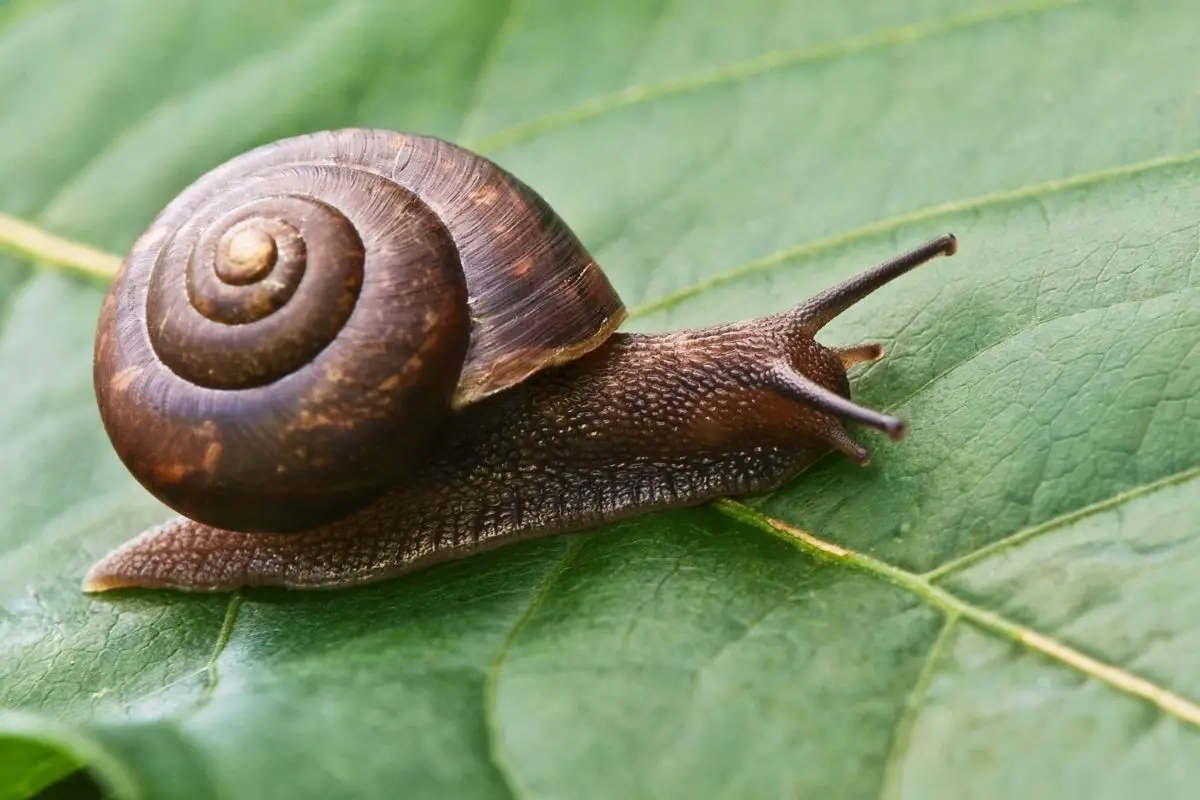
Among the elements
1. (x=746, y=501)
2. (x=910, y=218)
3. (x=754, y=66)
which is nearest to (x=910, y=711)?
(x=746, y=501)

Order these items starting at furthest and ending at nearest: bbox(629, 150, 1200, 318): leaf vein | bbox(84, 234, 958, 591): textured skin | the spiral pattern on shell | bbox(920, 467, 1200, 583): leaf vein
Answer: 1. bbox(629, 150, 1200, 318): leaf vein
2. bbox(84, 234, 958, 591): textured skin
3. the spiral pattern on shell
4. bbox(920, 467, 1200, 583): leaf vein

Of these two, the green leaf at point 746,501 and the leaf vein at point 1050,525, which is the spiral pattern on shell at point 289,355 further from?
the leaf vein at point 1050,525

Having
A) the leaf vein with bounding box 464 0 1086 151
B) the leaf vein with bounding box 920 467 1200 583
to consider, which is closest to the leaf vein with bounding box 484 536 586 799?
the leaf vein with bounding box 920 467 1200 583

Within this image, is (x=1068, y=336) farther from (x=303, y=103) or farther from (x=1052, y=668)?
(x=303, y=103)

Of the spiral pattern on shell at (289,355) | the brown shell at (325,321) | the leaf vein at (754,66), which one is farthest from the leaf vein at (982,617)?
the leaf vein at (754,66)

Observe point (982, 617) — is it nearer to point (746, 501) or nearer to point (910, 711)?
point (910, 711)

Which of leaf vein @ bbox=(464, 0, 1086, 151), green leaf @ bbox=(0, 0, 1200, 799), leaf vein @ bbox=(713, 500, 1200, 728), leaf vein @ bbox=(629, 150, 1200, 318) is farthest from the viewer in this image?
leaf vein @ bbox=(464, 0, 1086, 151)

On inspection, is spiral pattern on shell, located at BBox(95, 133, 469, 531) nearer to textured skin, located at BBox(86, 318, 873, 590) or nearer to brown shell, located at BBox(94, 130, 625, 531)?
brown shell, located at BBox(94, 130, 625, 531)
